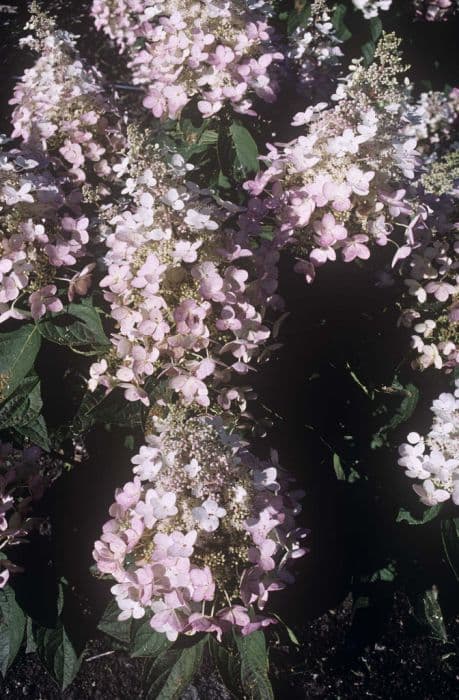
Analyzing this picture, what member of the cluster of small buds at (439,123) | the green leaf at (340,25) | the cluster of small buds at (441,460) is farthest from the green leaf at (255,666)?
the cluster of small buds at (439,123)

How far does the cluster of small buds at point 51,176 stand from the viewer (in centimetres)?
122

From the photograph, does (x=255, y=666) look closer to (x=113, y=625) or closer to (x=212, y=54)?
(x=113, y=625)

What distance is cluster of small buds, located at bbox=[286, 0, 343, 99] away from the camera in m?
2.29

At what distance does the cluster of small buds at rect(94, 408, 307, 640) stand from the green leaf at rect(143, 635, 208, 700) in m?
0.14

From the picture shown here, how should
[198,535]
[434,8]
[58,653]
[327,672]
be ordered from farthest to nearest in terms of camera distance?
[434,8], [327,672], [58,653], [198,535]

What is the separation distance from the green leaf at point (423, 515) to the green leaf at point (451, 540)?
32 millimetres

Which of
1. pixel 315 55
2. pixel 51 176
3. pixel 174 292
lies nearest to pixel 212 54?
pixel 51 176

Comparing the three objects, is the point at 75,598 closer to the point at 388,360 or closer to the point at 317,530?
the point at 317,530

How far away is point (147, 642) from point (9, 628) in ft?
1.78

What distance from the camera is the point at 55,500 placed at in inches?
65.0

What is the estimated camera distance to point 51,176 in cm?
147

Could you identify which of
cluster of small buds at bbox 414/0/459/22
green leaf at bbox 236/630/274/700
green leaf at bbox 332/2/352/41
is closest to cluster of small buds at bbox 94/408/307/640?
green leaf at bbox 236/630/274/700

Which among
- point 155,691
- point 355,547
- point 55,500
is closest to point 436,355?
point 355,547

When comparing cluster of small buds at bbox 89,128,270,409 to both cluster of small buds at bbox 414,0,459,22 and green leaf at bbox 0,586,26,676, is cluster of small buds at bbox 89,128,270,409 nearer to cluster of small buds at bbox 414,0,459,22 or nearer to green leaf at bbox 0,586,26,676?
green leaf at bbox 0,586,26,676
